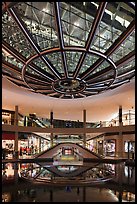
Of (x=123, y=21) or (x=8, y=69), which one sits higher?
(x=123, y=21)

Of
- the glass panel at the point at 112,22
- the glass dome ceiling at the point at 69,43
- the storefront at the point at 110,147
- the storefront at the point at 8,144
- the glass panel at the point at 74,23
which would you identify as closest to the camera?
the glass dome ceiling at the point at 69,43

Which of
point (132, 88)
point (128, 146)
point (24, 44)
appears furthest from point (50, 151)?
point (24, 44)

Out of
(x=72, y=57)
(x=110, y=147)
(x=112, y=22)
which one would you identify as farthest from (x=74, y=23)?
(x=110, y=147)

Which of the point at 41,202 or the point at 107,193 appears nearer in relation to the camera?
the point at 41,202

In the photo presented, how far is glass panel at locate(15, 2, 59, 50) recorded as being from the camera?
11672mm

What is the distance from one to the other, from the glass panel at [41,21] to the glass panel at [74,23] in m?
0.63

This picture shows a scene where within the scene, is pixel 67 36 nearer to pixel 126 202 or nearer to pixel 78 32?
pixel 78 32

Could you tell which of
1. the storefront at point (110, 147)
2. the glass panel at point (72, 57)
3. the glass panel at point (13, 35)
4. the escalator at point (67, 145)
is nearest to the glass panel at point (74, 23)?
the glass panel at point (72, 57)

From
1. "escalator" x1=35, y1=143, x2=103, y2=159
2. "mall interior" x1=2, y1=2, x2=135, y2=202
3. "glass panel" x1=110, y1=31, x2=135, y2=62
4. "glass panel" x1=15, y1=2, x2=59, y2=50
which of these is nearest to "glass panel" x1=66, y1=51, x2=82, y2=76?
"mall interior" x1=2, y1=2, x2=135, y2=202

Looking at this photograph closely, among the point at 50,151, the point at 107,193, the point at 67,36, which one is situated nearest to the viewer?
the point at 107,193

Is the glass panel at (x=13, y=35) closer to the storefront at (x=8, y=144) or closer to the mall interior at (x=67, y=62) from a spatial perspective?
the mall interior at (x=67, y=62)

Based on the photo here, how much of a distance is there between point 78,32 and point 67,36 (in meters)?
0.69

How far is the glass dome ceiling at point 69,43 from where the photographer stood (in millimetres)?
10156

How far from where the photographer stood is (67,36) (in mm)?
14133
